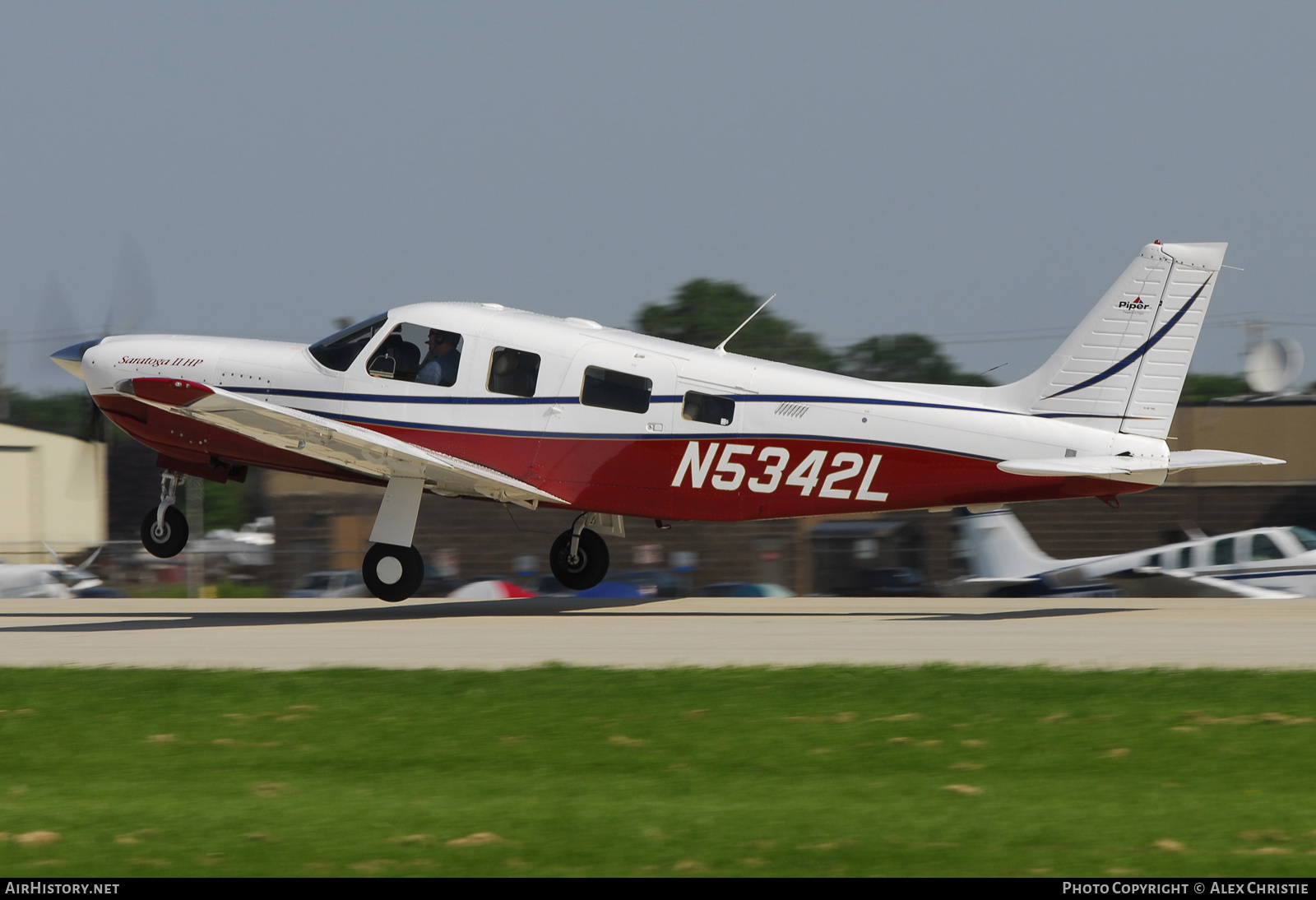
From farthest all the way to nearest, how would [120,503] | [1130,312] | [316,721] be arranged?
[120,503], [1130,312], [316,721]

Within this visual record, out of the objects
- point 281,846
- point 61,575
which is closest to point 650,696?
point 281,846

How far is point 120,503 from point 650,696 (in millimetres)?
56787

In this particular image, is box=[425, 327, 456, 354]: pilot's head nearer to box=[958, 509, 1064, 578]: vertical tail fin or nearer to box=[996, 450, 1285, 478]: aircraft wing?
box=[996, 450, 1285, 478]: aircraft wing

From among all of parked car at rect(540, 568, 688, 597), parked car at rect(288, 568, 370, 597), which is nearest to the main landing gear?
parked car at rect(540, 568, 688, 597)

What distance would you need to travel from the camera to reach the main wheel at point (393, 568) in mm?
15031

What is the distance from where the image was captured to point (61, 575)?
26375 millimetres

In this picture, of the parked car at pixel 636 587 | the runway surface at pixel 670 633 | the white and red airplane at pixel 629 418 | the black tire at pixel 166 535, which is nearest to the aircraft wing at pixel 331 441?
the white and red airplane at pixel 629 418

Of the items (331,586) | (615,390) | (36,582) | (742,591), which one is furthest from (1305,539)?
(36,582)

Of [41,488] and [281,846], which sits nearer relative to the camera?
[281,846]

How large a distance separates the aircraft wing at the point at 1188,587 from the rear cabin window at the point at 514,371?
391 inches

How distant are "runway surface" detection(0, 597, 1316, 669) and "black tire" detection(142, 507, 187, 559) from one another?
79 centimetres

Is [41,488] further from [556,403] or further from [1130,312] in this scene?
[1130,312]

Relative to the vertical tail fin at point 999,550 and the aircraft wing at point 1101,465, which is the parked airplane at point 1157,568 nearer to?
the vertical tail fin at point 999,550

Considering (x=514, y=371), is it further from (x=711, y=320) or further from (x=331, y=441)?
(x=711, y=320)
